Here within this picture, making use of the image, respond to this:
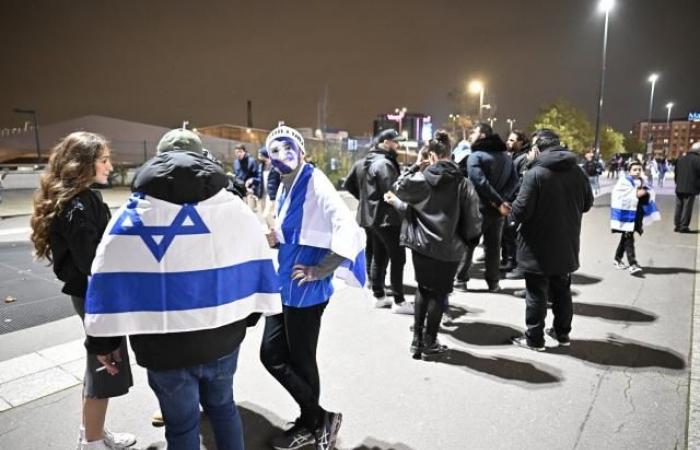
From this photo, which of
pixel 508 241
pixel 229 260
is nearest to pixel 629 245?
pixel 508 241

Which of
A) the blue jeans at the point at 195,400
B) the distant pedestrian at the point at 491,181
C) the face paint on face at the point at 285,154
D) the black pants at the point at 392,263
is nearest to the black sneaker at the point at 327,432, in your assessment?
the blue jeans at the point at 195,400

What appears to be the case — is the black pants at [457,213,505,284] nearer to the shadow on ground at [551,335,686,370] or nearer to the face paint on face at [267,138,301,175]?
the shadow on ground at [551,335,686,370]

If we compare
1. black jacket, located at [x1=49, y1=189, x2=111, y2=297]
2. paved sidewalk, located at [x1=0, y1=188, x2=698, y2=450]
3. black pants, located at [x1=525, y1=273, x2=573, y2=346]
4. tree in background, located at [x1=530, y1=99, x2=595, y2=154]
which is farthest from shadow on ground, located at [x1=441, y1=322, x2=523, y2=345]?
tree in background, located at [x1=530, y1=99, x2=595, y2=154]

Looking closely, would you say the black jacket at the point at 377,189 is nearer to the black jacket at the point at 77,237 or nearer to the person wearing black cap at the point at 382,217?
the person wearing black cap at the point at 382,217

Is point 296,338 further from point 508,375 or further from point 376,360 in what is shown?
point 508,375

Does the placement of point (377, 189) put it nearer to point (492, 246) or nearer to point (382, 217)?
point (382, 217)

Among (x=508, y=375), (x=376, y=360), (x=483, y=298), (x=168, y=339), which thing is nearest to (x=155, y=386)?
(x=168, y=339)

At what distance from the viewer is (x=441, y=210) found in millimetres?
4164

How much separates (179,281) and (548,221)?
3426 mm

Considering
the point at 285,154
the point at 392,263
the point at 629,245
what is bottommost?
the point at 629,245

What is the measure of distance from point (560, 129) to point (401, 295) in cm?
5785

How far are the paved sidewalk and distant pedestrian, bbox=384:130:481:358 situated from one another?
0.54 meters

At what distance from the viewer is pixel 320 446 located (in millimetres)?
2938

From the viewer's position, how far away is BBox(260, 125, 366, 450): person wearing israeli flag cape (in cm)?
276
